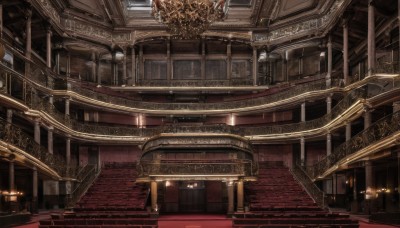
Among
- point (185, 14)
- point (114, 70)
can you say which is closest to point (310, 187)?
point (185, 14)

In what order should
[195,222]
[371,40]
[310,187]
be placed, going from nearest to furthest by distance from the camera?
[371,40]
[195,222]
[310,187]

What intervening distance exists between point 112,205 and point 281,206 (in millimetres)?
8301

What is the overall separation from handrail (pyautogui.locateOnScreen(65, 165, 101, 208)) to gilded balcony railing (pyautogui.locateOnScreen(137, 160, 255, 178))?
374 cm

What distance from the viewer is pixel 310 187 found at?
26.0 metres

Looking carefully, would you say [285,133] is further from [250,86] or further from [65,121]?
[65,121]

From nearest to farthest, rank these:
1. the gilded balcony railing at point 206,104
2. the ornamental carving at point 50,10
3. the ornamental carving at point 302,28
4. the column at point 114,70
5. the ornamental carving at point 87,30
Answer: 1. the ornamental carving at point 50,10
2. the gilded balcony railing at point 206,104
3. the ornamental carving at point 302,28
4. the ornamental carving at point 87,30
5. the column at point 114,70

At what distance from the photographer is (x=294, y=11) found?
34188 millimetres

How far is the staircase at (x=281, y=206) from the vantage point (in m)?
→ 18.2

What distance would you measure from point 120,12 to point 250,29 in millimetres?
9775

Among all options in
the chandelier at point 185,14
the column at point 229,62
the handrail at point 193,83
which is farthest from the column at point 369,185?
the column at point 229,62

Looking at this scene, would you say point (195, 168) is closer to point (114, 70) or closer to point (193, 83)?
point (193, 83)

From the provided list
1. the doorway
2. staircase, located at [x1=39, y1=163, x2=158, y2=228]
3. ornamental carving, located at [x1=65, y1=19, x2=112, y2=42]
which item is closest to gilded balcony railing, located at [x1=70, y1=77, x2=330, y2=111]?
ornamental carving, located at [x1=65, y1=19, x2=112, y2=42]

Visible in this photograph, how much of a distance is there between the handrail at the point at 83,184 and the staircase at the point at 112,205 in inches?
10.1

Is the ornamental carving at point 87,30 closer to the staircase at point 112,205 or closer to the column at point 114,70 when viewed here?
the column at point 114,70
